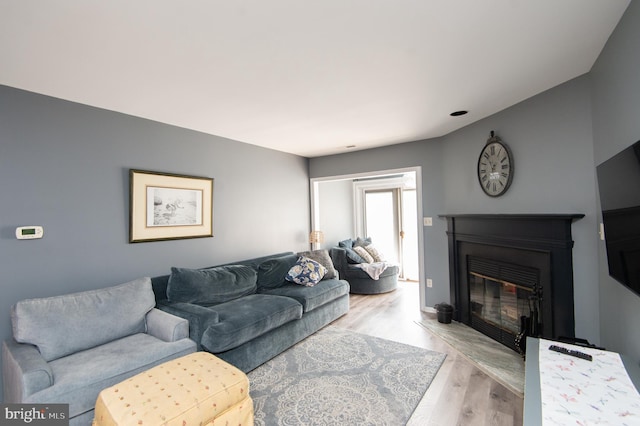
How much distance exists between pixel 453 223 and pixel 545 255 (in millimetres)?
1231

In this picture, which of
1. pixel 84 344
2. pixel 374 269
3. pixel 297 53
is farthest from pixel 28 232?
pixel 374 269

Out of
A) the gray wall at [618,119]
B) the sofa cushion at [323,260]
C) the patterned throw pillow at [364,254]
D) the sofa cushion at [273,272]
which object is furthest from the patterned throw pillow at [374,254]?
the gray wall at [618,119]

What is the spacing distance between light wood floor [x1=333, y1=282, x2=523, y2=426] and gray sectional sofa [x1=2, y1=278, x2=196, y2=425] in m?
1.95

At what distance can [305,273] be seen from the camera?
3926 mm

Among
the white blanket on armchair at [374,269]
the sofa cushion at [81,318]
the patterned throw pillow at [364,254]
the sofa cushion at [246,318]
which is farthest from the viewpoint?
the patterned throw pillow at [364,254]

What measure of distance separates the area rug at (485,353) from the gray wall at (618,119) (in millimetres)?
708

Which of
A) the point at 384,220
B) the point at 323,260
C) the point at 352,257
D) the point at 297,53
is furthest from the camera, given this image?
the point at 384,220

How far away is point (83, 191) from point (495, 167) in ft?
13.2

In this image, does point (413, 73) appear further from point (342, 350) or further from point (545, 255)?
point (342, 350)

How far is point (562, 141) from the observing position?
2.47m

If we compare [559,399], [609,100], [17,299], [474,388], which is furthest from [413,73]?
[17,299]

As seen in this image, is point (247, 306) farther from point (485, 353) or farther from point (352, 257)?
point (352, 257)

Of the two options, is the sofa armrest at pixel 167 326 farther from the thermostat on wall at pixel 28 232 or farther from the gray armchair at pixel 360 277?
the gray armchair at pixel 360 277

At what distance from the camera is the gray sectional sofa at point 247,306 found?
8.29 ft
